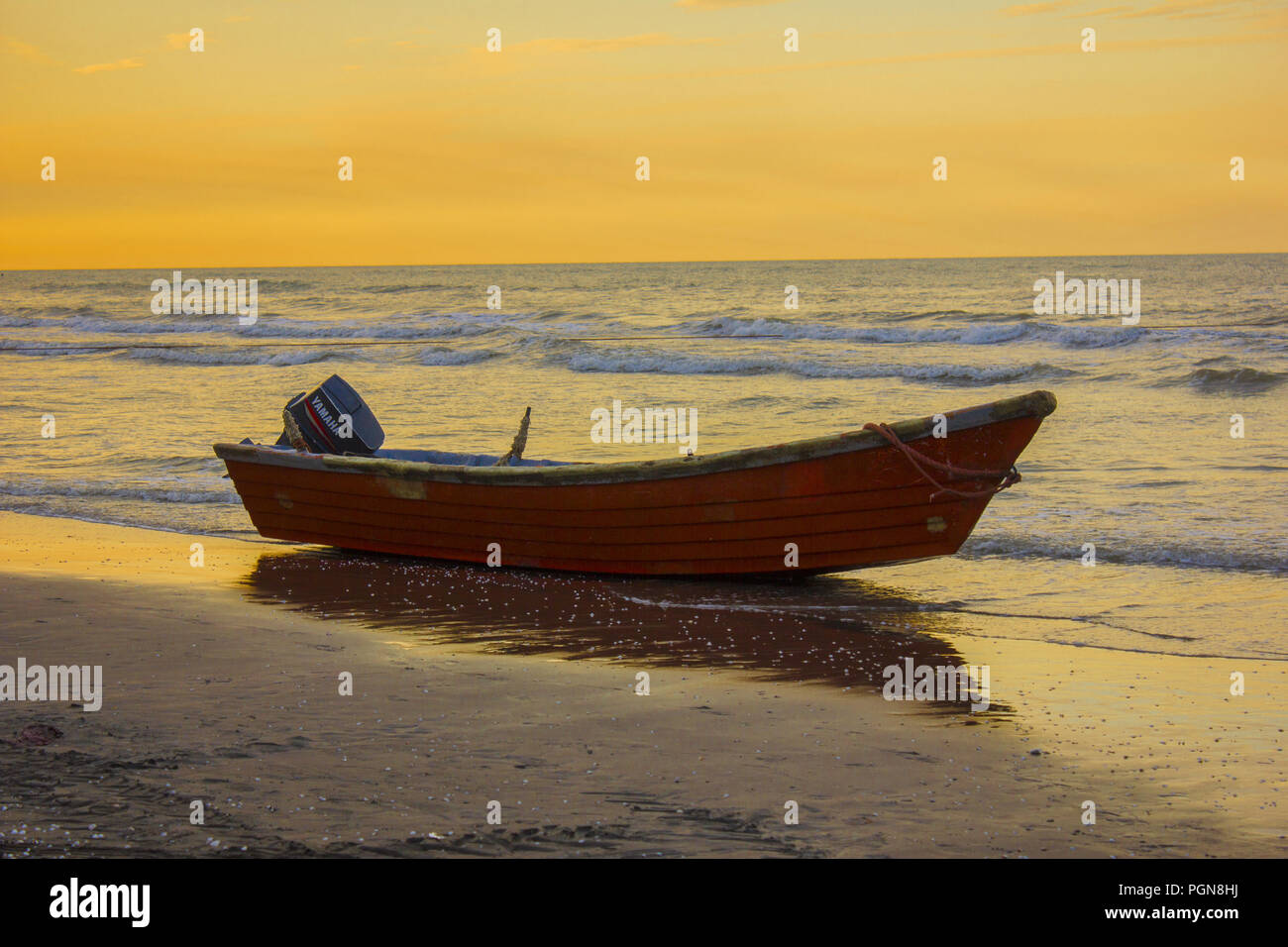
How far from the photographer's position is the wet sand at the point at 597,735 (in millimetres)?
4348

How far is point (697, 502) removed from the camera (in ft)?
28.6

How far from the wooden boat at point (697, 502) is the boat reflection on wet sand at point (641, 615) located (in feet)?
0.77

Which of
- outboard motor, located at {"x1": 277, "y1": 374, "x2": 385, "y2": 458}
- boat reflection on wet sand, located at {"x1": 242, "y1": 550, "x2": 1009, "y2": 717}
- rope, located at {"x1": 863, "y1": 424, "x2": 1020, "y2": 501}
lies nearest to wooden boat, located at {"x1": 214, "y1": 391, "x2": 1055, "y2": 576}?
rope, located at {"x1": 863, "y1": 424, "x2": 1020, "y2": 501}

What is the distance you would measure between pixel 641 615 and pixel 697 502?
39.8 inches

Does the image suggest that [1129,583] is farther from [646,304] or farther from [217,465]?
[646,304]

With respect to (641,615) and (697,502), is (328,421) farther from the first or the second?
(641,615)

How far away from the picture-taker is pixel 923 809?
15.2 ft

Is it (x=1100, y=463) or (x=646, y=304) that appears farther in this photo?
(x=646, y=304)

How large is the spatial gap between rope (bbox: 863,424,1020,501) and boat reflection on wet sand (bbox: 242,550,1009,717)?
0.88 m

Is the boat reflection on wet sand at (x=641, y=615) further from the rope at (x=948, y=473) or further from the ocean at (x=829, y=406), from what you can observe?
the rope at (x=948, y=473)

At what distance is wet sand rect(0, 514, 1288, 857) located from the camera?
171 inches

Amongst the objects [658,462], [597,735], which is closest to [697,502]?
[658,462]
